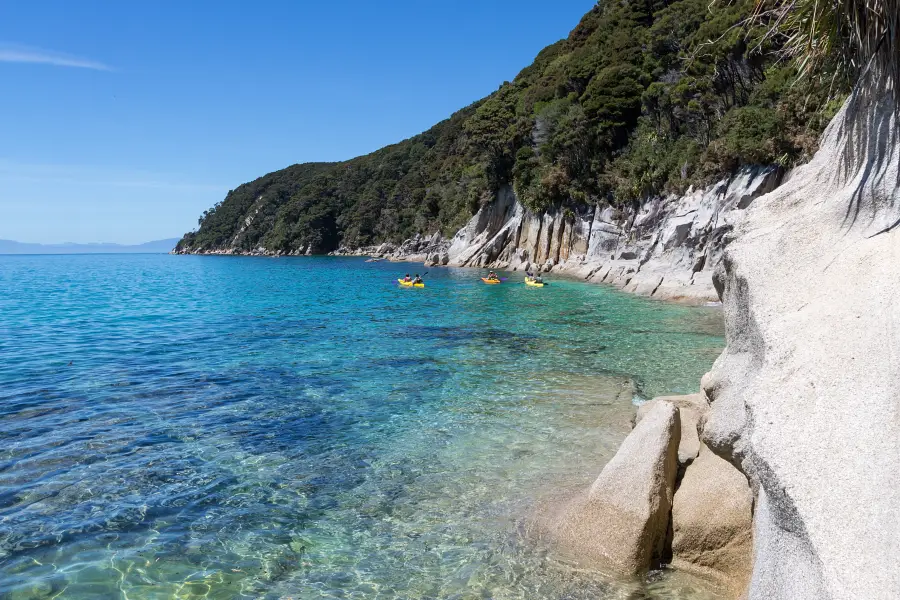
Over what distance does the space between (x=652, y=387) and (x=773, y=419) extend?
9.74 m

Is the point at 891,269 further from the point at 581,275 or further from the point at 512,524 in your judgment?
the point at 581,275

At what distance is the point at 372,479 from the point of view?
8.41 m

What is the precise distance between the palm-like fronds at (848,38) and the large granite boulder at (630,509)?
4091 millimetres

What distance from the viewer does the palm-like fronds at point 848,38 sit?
4.90 m

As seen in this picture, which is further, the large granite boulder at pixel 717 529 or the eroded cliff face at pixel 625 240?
the eroded cliff face at pixel 625 240

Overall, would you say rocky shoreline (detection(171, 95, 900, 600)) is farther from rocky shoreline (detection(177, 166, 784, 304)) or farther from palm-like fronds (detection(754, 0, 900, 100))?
rocky shoreline (detection(177, 166, 784, 304))

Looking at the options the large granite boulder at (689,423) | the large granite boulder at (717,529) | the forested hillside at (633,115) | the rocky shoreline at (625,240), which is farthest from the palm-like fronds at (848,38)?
the large granite boulder at (717,529)

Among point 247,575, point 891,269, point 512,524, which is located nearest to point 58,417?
point 247,575

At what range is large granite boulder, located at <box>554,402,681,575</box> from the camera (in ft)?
19.9

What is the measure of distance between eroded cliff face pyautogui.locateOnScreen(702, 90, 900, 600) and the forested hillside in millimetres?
2981

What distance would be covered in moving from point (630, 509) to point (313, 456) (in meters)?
5.18

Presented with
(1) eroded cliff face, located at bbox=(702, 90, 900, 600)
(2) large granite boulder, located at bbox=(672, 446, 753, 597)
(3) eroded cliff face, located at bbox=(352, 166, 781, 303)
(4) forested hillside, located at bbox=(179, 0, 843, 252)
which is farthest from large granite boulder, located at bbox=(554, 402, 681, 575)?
(4) forested hillside, located at bbox=(179, 0, 843, 252)

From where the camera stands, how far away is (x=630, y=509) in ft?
20.4

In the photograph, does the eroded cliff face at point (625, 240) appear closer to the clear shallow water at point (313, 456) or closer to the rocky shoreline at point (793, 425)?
the rocky shoreline at point (793, 425)
